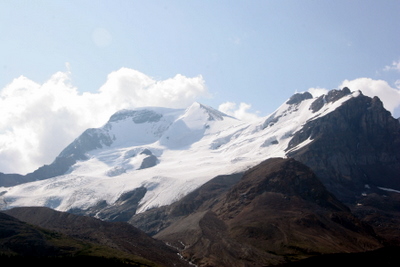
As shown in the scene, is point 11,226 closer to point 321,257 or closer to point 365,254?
point 321,257

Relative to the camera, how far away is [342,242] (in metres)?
197

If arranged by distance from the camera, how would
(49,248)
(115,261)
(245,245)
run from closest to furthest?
1. (115,261)
2. (49,248)
3. (245,245)

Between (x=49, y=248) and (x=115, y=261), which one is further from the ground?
(x=49, y=248)

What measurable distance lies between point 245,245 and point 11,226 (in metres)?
91.7

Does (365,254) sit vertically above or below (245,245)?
below

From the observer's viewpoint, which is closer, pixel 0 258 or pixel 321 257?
pixel 0 258

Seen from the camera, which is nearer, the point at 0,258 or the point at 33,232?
the point at 0,258

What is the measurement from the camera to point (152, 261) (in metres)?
169

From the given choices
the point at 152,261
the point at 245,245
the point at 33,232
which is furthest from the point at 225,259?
the point at 33,232

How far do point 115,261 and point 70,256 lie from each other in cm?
1560

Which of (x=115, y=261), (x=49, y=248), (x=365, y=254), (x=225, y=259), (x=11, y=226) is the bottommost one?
(x=365, y=254)

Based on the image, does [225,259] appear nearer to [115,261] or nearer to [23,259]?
[115,261]

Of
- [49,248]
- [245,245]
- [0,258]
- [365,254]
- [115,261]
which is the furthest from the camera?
[245,245]

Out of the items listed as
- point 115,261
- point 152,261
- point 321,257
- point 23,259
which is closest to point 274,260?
point 321,257
